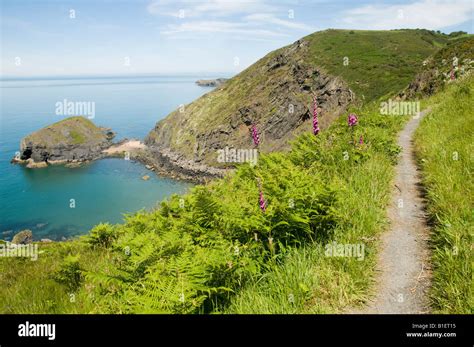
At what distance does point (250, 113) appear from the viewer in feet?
344

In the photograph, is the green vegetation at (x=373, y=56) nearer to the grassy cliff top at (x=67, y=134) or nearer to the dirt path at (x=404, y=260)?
the dirt path at (x=404, y=260)

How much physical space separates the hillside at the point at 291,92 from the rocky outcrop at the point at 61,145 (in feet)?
80.3

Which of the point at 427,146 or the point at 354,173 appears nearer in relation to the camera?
the point at 354,173

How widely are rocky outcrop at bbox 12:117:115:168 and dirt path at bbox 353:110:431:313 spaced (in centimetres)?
13099

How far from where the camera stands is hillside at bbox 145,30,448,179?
92125 mm

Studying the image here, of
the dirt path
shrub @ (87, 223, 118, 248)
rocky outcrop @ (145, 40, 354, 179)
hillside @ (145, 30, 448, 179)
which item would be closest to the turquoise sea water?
rocky outcrop @ (145, 40, 354, 179)

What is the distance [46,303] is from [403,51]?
13920 centimetres

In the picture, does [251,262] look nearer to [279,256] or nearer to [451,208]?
[279,256]

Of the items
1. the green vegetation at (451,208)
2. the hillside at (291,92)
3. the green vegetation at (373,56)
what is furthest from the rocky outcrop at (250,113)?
the green vegetation at (451,208)

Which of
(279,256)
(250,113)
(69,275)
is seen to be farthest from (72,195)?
(279,256)

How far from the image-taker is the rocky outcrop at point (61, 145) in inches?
4665
